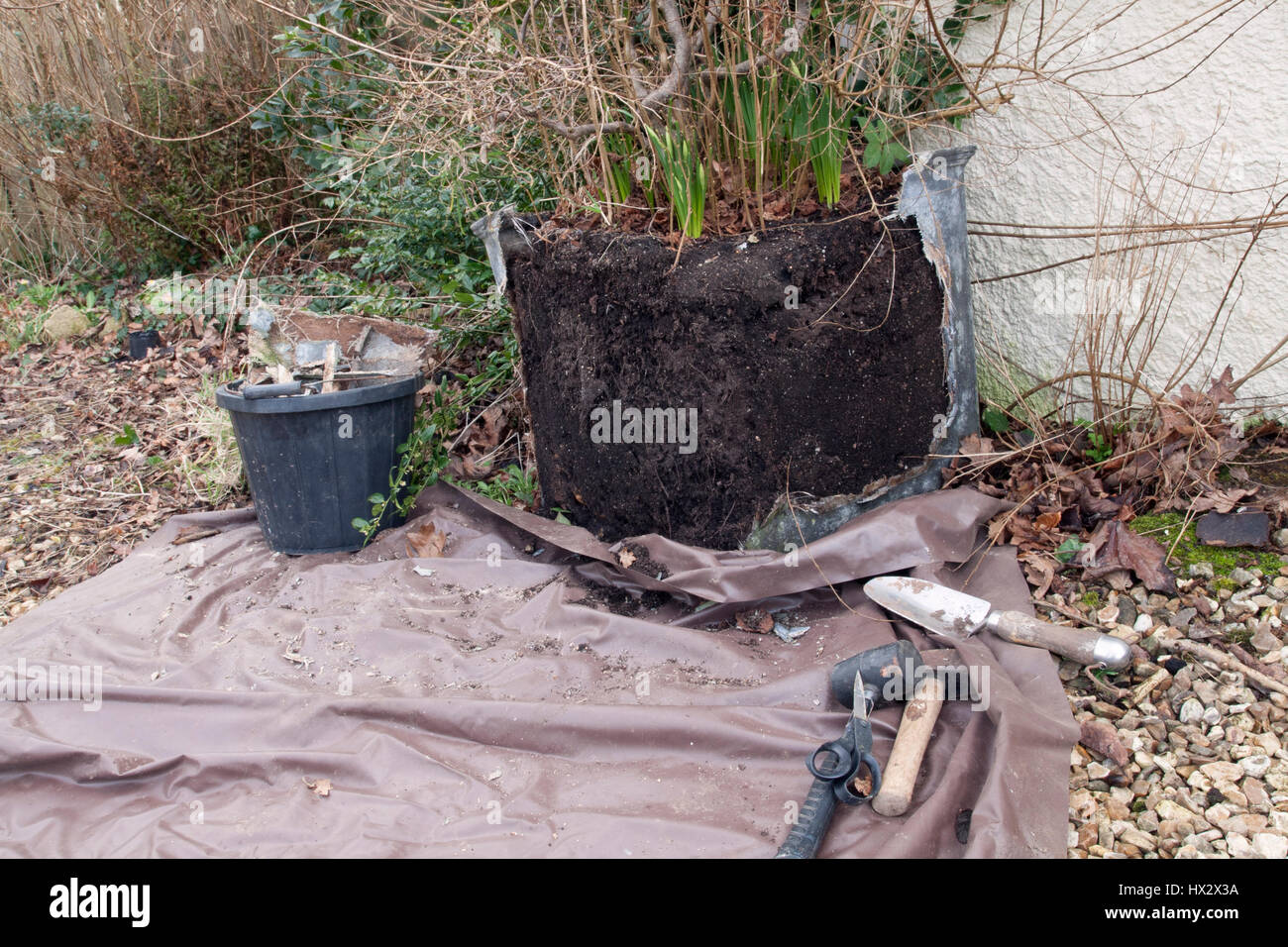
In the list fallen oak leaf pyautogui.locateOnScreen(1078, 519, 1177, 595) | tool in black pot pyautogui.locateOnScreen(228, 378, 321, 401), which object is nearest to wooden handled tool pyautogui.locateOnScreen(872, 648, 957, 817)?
fallen oak leaf pyautogui.locateOnScreen(1078, 519, 1177, 595)

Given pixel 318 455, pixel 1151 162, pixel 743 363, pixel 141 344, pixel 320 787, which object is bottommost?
pixel 320 787

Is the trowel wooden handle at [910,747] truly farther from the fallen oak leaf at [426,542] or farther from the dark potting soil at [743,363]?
the fallen oak leaf at [426,542]

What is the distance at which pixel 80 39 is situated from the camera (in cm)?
531

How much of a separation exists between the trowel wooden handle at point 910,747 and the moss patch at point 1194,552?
841mm

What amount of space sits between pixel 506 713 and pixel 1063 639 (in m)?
1.23

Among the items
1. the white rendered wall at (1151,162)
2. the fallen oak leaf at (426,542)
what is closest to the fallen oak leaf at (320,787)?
the fallen oak leaf at (426,542)

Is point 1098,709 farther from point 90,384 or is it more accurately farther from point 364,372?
point 90,384

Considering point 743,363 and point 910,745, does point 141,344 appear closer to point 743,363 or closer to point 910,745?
point 743,363

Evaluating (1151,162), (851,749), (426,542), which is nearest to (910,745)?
(851,749)

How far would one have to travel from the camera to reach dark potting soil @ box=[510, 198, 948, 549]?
234cm

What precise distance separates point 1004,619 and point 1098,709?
0.86ft

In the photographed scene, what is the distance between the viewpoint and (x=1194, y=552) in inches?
88.1

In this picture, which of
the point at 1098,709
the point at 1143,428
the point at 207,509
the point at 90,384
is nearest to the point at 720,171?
the point at 1143,428

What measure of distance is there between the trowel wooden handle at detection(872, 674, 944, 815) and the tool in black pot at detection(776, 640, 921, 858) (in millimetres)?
30
